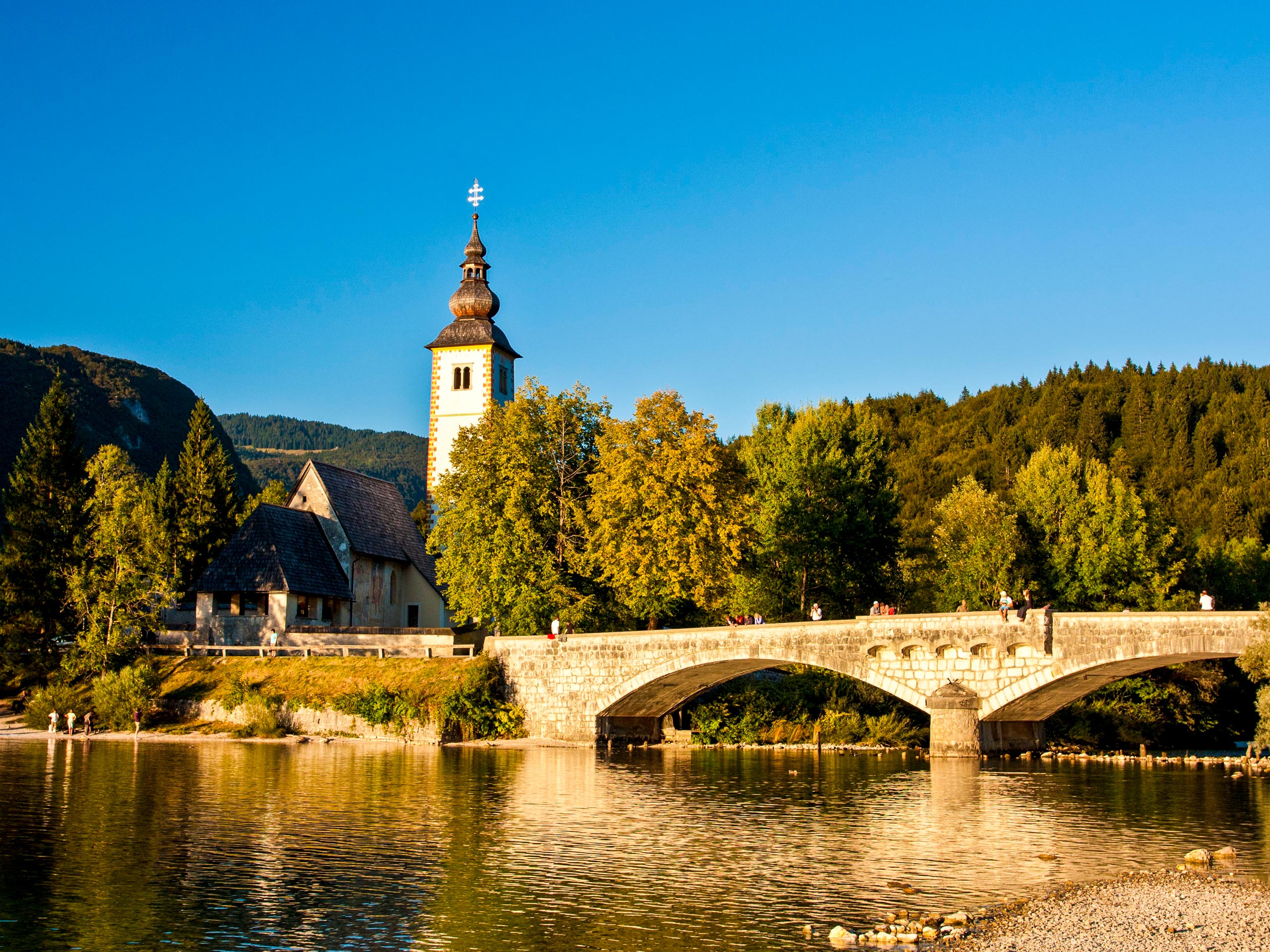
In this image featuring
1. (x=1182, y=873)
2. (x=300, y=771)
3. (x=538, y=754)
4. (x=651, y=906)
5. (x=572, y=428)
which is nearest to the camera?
(x=651, y=906)

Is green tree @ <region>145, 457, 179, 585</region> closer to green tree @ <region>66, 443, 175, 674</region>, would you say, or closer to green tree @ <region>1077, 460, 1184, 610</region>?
green tree @ <region>66, 443, 175, 674</region>

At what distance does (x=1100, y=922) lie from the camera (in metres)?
16.8

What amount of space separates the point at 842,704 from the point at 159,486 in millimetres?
46570

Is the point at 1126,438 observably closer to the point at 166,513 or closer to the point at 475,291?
the point at 475,291

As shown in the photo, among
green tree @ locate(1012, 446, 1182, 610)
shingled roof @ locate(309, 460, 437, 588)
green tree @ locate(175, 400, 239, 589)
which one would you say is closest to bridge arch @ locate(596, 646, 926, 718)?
green tree @ locate(1012, 446, 1182, 610)

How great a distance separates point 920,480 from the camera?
310ft

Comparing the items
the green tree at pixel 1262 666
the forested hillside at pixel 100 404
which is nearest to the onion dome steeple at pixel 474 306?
the green tree at pixel 1262 666

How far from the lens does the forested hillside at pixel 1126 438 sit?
258 feet

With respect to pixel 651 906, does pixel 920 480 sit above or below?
above

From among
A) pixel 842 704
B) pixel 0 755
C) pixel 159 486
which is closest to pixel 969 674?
pixel 842 704

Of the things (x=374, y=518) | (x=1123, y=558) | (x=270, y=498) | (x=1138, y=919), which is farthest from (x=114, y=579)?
(x=1138, y=919)

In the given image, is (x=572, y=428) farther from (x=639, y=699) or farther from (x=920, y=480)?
(x=920, y=480)

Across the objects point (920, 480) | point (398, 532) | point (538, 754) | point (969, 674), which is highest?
point (920, 480)

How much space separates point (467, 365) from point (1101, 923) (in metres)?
56.5
